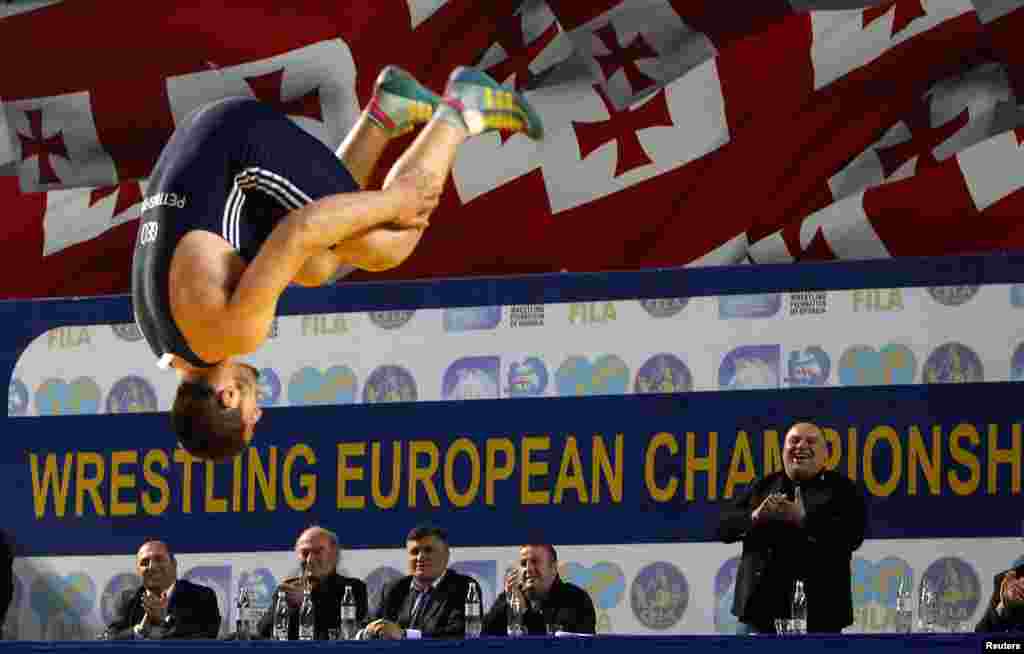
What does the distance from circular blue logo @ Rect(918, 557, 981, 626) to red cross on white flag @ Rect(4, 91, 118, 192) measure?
5080 millimetres

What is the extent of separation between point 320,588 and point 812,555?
2.20m

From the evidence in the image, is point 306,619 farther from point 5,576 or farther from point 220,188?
point 220,188

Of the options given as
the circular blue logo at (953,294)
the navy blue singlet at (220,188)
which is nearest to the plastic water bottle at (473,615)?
the navy blue singlet at (220,188)

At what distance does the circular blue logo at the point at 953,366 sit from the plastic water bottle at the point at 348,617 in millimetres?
2810

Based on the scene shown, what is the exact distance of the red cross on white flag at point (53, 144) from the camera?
1171cm

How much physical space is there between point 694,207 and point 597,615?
6.66 feet

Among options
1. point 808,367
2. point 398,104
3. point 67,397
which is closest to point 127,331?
point 67,397

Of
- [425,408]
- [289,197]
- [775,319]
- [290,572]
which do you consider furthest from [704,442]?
[289,197]

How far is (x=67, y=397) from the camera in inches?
434

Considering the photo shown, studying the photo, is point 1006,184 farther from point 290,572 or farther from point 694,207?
point 290,572

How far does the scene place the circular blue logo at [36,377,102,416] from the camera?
432 inches

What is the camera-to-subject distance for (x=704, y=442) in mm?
9914

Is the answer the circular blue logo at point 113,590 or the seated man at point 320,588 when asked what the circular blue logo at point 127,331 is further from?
the seated man at point 320,588

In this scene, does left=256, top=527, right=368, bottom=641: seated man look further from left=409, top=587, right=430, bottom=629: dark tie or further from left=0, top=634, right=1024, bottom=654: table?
left=0, top=634, right=1024, bottom=654: table
